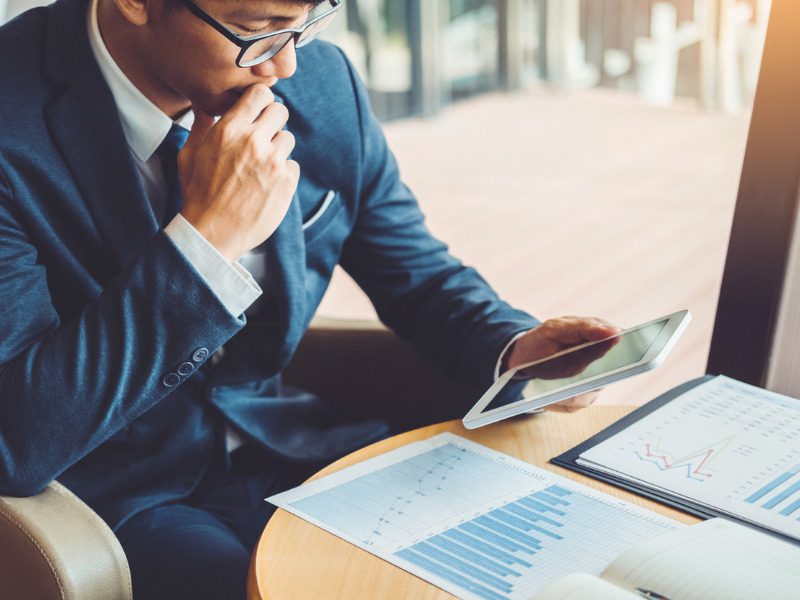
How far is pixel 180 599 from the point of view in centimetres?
116

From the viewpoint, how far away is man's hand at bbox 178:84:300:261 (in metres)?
1.16

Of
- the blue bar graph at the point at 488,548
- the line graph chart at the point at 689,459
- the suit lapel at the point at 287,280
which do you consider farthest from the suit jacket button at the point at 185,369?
the line graph chart at the point at 689,459

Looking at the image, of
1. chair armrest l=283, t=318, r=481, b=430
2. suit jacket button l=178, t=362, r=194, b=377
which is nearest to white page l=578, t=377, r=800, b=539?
chair armrest l=283, t=318, r=481, b=430

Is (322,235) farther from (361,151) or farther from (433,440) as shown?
(433,440)

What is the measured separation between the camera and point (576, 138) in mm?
6723

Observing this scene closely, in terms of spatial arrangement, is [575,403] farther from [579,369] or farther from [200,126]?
[200,126]

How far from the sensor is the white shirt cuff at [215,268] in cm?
113

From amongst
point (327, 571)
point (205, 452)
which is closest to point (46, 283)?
point (205, 452)

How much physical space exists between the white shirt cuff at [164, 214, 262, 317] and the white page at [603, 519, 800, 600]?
1.75 ft

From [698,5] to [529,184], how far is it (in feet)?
11.8

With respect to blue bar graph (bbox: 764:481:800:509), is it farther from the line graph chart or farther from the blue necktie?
the blue necktie

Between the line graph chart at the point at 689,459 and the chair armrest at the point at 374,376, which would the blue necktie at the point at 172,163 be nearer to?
the chair armrest at the point at 374,376

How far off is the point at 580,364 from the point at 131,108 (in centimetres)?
70

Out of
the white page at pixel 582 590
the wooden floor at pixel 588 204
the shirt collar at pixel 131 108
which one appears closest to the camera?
the white page at pixel 582 590
